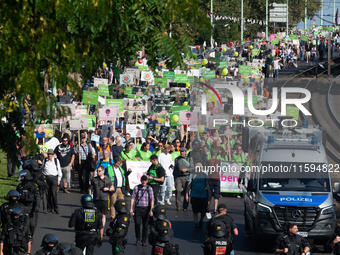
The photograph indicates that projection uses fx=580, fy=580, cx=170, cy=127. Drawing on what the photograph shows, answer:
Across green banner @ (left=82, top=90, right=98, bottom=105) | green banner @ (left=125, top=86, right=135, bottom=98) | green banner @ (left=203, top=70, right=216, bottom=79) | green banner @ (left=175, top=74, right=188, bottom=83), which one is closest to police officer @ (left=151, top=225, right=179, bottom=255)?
green banner @ (left=82, top=90, right=98, bottom=105)

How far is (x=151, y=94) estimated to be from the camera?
87.9 ft

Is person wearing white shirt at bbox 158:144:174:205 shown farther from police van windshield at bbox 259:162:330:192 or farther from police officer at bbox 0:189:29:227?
police officer at bbox 0:189:29:227

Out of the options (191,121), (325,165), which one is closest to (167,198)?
(191,121)

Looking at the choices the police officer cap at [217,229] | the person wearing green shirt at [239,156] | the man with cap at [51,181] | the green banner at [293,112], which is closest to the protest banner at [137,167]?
the person wearing green shirt at [239,156]

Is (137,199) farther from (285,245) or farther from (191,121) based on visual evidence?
(191,121)

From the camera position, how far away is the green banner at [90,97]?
891 inches

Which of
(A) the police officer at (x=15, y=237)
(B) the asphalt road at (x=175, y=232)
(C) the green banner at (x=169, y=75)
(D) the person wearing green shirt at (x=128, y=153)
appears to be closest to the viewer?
(A) the police officer at (x=15, y=237)

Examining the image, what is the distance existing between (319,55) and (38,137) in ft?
145

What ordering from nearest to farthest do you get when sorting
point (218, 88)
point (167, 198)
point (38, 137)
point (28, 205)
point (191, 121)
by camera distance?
point (28, 205) < point (167, 198) < point (38, 137) < point (191, 121) < point (218, 88)

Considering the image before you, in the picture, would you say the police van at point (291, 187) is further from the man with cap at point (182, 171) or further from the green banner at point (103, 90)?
the green banner at point (103, 90)

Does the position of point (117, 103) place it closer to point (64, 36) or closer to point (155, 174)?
point (155, 174)

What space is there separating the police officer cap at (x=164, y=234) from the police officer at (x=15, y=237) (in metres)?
2.61

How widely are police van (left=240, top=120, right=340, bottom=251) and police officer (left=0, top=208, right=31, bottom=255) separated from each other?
5073 millimetres

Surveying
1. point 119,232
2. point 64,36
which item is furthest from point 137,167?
point 64,36
